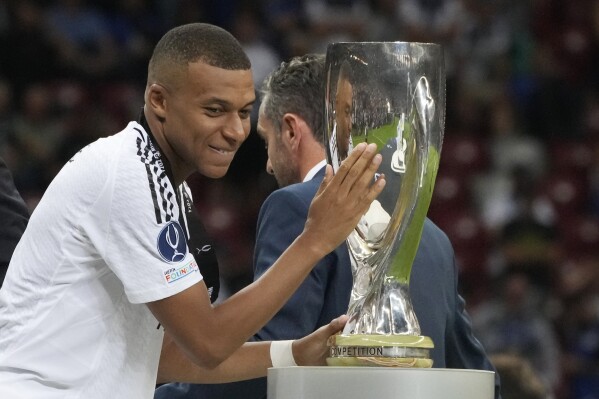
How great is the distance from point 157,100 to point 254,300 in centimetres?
45

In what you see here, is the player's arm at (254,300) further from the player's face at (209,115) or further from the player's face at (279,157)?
the player's face at (279,157)

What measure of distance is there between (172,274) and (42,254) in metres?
0.28

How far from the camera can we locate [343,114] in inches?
98.3

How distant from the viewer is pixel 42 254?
251cm

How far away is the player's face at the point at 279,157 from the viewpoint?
11.6ft

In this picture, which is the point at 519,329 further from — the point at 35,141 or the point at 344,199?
the point at 344,199

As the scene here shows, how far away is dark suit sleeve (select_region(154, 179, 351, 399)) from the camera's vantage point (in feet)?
10.3

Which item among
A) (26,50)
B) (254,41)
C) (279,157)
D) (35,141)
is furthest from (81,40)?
(279,157)

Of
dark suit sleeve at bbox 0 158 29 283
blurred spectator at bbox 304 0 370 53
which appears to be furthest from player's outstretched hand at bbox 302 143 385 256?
blurred spectator at bbox 304 0 370 53

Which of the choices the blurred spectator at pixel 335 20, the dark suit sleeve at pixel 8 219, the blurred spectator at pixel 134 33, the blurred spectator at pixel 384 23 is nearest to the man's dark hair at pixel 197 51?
the dark suit sleeve at pixel 8 219

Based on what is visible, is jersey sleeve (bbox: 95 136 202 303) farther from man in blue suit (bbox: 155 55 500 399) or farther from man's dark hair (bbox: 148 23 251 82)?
man in blue suit (bbox: 155 55 500 399)

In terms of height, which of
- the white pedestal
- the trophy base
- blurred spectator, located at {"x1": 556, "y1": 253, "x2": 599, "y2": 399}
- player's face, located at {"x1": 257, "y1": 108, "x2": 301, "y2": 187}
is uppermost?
player's face, located at {"x1": 257, "y1": 108, "x2": 301, "y2": 187}

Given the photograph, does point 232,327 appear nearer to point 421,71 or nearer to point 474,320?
point 421,71

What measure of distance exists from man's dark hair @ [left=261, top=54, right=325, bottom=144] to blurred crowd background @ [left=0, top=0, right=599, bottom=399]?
3798 millimetres
